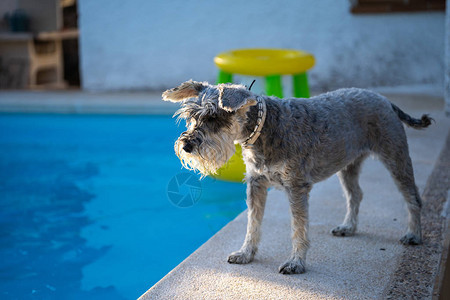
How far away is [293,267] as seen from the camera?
11.6 ft

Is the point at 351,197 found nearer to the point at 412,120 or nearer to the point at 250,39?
the point at 412,120

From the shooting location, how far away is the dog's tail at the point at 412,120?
407 centimetres

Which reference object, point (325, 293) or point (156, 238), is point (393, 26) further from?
point (325, 293)

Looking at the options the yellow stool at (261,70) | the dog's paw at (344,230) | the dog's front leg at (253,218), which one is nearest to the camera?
the dog's front leg at (253,218)

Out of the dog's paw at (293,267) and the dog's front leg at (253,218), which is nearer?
the dog's paw at (293,267)

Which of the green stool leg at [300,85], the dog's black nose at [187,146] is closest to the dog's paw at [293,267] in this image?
the dog's black nose at [187,146]

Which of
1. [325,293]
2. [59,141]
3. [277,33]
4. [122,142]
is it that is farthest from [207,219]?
[277,33]

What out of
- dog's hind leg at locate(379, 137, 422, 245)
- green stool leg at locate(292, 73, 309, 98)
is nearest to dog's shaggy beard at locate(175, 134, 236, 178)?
dog's hind leg at locate(379, 137, 422, 245)

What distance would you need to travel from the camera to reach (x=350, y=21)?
10.6 metres

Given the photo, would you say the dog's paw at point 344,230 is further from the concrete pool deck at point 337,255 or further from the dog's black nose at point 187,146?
the dog's black nose at point 187,146

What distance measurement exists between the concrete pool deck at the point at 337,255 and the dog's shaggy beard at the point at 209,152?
0.76m

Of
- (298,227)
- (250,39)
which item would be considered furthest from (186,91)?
(250,39)

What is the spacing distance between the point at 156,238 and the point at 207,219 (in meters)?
0.58

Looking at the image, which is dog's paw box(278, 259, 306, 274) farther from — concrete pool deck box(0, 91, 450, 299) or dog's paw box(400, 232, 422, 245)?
dog's paw box(400, 232, 422, 245)
